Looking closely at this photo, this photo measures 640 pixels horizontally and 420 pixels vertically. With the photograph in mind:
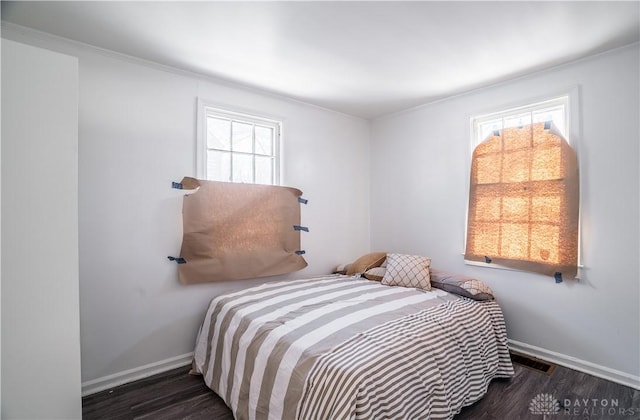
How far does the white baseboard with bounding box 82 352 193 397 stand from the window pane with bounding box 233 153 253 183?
1.64 meters

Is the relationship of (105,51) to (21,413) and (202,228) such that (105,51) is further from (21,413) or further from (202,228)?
(21,413)

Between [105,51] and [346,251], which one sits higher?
[105,51]

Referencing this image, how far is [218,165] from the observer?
9.40 ft

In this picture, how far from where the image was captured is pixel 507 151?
2.84 meters

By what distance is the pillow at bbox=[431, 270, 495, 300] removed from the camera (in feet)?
8.51

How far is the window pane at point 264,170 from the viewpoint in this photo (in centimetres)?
315

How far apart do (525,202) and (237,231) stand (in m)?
2.61

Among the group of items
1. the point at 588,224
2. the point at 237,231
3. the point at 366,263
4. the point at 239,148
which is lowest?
the point at 366,263

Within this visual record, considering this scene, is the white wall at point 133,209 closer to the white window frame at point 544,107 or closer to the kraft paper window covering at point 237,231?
the kraft paper window covering at point 237,231

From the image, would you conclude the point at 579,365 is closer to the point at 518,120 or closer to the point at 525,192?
the point at 525,192

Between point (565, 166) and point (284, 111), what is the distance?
2620 mm

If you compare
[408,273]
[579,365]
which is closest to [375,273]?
[408,273]

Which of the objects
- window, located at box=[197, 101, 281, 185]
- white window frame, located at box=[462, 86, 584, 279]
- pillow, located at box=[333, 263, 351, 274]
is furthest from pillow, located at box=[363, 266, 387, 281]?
window, located at box=[197, 101, 281, 185]

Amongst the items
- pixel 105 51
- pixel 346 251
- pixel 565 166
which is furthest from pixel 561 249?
pixel 105 51
